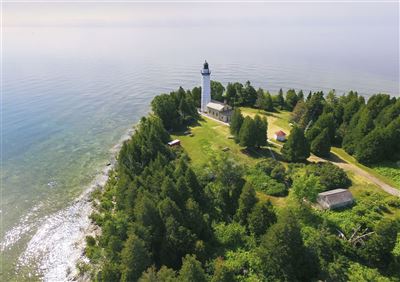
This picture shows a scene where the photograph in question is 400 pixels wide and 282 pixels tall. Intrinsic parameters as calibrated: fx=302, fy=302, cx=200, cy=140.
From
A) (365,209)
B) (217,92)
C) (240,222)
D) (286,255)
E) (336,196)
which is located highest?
(217,92)

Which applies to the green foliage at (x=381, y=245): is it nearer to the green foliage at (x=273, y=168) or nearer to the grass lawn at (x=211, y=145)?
the green foliage at (x=273, y=168)

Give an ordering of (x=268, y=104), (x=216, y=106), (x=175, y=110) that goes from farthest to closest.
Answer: (x=268, y=104) < (x=216, y=106) < (x=175, y=110)

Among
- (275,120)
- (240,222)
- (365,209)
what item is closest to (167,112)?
(275,120)

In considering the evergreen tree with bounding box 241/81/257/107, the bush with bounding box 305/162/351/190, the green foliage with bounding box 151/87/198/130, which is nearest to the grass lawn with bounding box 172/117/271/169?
the green foliage with bounding box 151/87/198/130

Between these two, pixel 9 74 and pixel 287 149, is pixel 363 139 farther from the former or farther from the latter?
pixel 9 74

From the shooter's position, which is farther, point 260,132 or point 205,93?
point 205,93

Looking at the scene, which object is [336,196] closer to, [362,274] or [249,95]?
[362,274]
